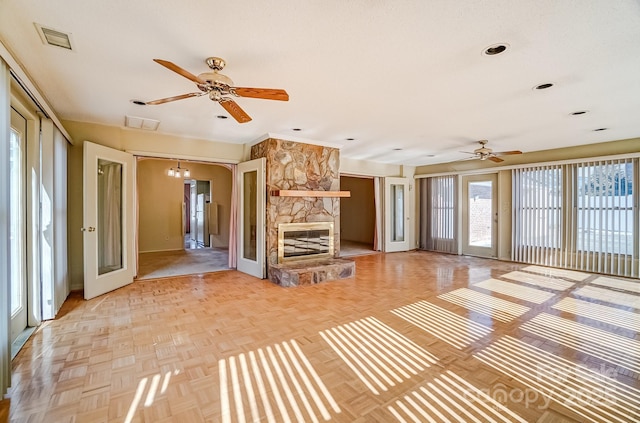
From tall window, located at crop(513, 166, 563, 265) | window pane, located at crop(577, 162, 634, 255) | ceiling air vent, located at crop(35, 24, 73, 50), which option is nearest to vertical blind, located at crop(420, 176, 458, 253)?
tall window, located at crop(513, 166, 563, 265)

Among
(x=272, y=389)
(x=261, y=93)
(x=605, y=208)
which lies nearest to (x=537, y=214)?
(x=605, y=208)

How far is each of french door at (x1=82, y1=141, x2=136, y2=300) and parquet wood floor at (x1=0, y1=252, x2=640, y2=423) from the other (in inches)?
15.9

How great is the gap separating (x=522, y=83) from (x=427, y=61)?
1.20 metres

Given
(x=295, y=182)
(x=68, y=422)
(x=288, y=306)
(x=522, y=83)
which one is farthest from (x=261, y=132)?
(x=68, y=422)

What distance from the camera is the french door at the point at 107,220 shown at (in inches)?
150

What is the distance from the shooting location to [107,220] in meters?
4.31

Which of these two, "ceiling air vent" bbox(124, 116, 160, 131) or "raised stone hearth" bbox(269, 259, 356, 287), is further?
"raised stone hearth" bbox(269, 259, 356, 287)

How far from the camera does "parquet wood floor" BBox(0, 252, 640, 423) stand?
174 centimetres

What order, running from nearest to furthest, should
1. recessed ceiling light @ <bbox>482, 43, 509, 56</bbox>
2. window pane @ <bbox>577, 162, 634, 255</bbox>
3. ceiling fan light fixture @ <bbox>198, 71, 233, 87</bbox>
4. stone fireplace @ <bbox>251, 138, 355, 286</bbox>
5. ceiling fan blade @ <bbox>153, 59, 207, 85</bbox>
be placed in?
ceiling fan blade @ <bbox>153, 59, 207, 85</bbox> → recessed ceiling light @ <bbox>482, 43, 509, 56</bbox> → ceiling fan light fixture @ <bbox>198, 71, 233, 87</bbox> → stone fireplace @ <bbox>251, 138, 355, 286</bbox> → window pane @ <bbox>577, 162, 634, 255</bbox>

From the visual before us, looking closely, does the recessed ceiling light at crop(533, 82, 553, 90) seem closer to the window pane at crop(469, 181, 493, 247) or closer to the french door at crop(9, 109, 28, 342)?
the window pane at crop(469, 181, 493, 247)

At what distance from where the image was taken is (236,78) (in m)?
2.80

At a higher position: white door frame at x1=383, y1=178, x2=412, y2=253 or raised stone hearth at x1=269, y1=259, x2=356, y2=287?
white door frame at x1=383, y1=178, x2=412, y2=253

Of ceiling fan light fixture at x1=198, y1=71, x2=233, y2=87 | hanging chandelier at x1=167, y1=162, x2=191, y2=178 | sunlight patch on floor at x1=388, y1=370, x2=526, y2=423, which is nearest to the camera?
sunlight patch on floor at x1=388, y1=370, x2=526, y2=423

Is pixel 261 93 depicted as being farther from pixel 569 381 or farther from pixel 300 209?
pixel 569 381
